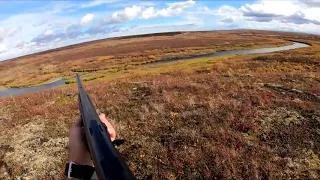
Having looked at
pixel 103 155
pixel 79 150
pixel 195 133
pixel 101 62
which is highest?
pixel 103 155

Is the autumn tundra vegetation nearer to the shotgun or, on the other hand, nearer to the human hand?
the human hand

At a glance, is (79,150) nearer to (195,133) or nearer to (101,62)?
(195,133)

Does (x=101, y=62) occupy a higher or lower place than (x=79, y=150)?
lower

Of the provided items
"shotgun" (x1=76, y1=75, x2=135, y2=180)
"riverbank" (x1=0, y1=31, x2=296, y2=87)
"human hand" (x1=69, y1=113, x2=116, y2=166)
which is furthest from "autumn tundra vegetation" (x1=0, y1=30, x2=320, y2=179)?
"riverbank" (x1=0, y1=31, x2=296, y2=87)

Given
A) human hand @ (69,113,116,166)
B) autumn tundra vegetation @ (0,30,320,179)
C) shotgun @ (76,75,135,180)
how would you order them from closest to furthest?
shotgun @ (76,75,135,180) → human hand @ (69,113,116,166) → autumn tundra vegetation @ (0,30,320,179)

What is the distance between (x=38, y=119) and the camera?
19.2 m

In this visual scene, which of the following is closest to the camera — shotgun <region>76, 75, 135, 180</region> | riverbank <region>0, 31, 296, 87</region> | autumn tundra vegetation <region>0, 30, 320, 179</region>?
shotgun <region>76, 75, 135, 180</region>

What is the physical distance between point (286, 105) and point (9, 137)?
53.4 ft

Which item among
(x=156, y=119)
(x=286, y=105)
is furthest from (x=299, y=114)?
(x=156, y=119)

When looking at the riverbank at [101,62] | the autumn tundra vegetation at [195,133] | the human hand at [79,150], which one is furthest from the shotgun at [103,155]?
the riverbank at [101,62]

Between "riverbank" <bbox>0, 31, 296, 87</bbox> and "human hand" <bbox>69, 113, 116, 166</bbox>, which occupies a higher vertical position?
"human hand" <bbox>69, 113, 116, 166</bbox>

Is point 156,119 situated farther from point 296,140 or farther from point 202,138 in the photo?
point 296,140

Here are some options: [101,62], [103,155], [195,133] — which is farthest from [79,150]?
[101,62]

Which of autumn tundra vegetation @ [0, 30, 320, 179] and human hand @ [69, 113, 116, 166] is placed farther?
autumn tundra vegetation @ [0, 30, 320, 179]
